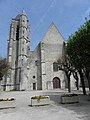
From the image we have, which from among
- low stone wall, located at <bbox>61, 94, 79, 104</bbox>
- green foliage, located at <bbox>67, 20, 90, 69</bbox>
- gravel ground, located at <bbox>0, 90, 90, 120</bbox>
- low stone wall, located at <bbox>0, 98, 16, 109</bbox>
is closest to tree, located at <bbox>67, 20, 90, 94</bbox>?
green foliage, located at <bbox>67, 20, 90, 69</bbox>

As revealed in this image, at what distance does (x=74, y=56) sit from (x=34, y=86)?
2337cm

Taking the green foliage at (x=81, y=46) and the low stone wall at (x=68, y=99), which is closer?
the low stone wall at (x=68, y=99)

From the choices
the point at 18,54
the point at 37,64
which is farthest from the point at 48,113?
the point at 18,54

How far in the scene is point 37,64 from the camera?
40.5 meters

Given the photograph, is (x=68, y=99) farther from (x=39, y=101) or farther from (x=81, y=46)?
(x=81, y=46)

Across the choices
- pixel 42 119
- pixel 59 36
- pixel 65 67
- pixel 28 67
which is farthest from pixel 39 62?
pixel 42 119

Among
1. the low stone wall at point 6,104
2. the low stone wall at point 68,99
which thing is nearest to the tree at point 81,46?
the low stone wall at point 68,99

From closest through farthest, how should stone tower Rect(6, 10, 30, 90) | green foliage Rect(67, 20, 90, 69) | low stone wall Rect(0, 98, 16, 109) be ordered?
low stone wall Rect(0, 98, 16, 109) < green foliage Rect(67, 20, 90, 69) < stone tower Rect(6, 10, 30, 90)

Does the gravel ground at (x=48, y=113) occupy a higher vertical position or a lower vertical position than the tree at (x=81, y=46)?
lower

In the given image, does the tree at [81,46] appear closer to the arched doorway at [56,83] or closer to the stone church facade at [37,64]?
the stone church facade at [37,64]

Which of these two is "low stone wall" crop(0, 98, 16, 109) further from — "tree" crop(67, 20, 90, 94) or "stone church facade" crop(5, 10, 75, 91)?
"stone church facade" crop(5, 10, 75, 91)

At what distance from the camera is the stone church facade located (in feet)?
127

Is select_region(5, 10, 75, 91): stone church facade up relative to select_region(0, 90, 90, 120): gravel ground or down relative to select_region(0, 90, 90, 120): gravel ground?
up

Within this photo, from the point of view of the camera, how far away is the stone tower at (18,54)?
127ft
